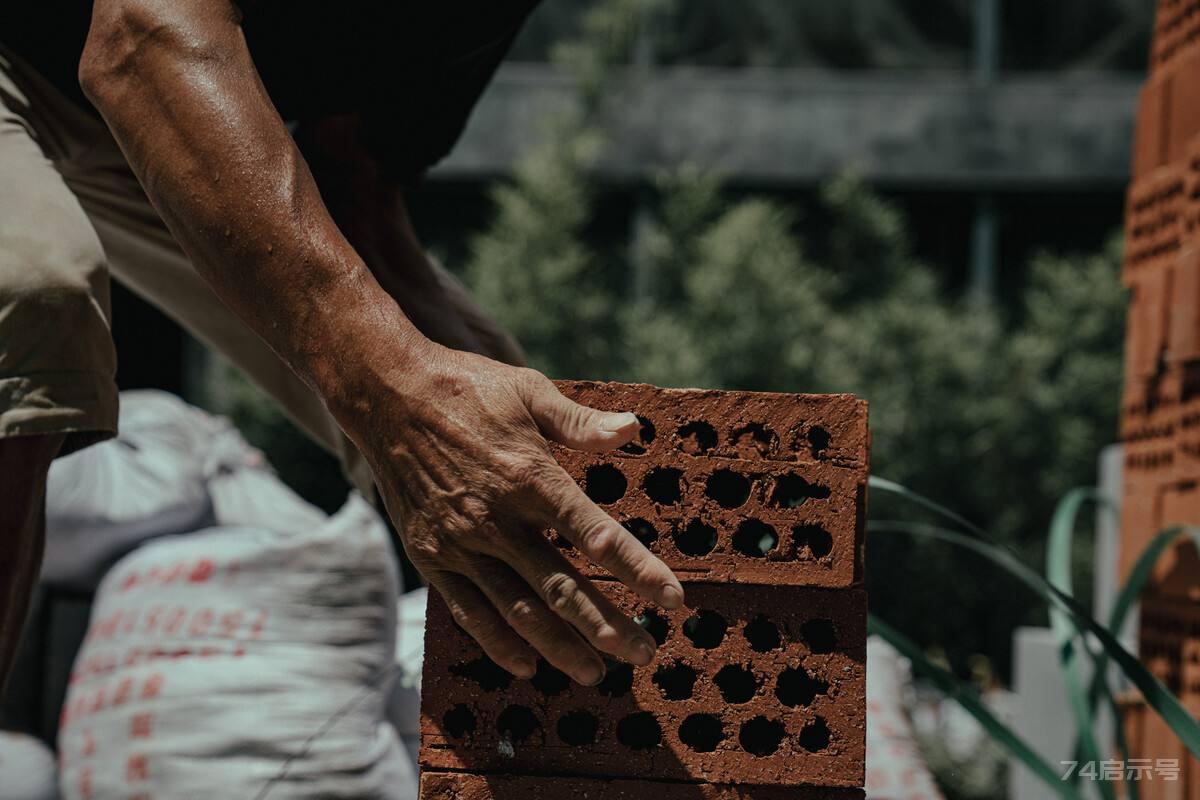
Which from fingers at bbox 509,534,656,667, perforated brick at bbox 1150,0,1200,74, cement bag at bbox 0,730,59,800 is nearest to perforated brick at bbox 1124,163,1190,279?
perforated brick at bbox 1150,0,1200,74

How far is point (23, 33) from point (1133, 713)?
2.13 m

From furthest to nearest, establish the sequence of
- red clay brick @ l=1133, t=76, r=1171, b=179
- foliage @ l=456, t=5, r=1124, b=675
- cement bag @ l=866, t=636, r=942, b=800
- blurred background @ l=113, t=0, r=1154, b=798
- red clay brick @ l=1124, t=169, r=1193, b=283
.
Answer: blurred background @ l=113, t=0, r=1154, b=798
foliage @ l=456, t=5, r=1124, b=675
cement bag @ l=866, t=636, r=942, b=800
red clay brick @ l=1133, t=76, r=1171, b=179
red clay brick @ l=1124, t=169, r=1193, b=283

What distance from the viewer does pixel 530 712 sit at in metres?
1.23

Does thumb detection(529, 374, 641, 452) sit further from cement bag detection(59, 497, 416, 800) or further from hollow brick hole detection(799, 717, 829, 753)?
cement bag detection(59, 497, 416, 800)

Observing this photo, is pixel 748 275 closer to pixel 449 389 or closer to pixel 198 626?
pixel 198 626

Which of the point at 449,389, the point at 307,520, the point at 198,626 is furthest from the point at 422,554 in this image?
Result: the point at 307,520

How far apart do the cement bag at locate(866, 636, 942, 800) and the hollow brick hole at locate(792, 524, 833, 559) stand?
1212 mm

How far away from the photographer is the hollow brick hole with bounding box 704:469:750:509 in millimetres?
1231

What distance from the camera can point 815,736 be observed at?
1227mm

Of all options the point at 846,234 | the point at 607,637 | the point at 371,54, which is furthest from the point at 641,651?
the point at 846,234

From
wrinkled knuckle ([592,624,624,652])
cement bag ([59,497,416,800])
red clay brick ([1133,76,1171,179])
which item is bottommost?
cement bag ([59,497,416,800])

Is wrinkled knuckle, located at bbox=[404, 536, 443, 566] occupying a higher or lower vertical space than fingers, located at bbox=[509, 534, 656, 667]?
higher

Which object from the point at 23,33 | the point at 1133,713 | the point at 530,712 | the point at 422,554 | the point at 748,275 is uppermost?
the point at 748,275

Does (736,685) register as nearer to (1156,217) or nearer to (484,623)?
(484,623)
